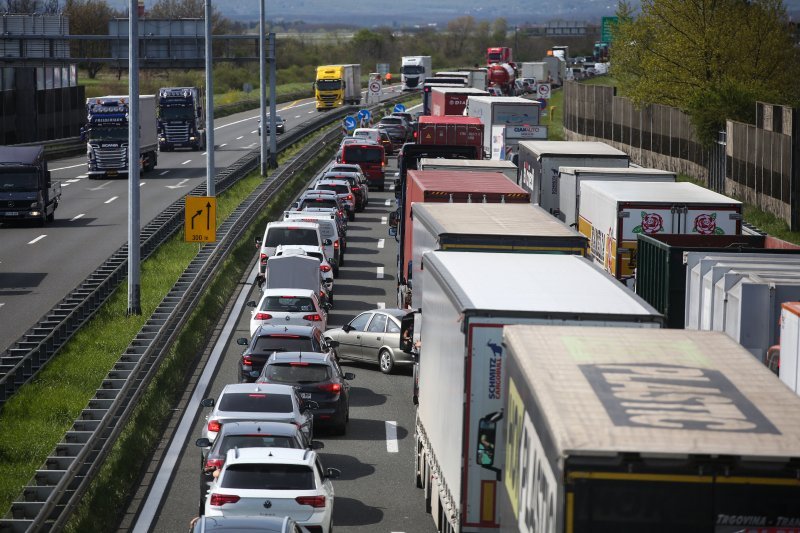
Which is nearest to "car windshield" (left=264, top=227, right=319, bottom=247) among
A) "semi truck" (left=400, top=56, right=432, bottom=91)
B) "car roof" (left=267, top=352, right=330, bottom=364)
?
"car roof" (left=267, top=352, right=330, bottom=364)

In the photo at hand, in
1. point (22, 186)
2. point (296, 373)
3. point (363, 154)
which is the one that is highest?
point (363, 154)

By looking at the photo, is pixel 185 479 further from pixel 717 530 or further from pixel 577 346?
pixel 717 530

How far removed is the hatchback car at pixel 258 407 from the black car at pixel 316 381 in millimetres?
1992

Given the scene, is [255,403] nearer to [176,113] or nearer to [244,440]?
[244,440]

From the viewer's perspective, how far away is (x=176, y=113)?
79.3m

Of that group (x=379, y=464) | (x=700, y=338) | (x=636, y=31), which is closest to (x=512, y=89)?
(x=636, y=31)

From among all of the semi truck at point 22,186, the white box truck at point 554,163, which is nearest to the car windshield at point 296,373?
the white box truck at point 554,163

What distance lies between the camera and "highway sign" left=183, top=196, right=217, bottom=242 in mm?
34719

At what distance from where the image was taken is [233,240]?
38.7 metres

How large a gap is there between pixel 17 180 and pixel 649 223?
92.0 ft

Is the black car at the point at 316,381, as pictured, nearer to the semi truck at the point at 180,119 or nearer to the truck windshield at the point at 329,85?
the semi truck at the point at 180,119

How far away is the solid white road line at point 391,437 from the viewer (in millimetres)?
20609

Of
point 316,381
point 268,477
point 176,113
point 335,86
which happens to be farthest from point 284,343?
point 335,86

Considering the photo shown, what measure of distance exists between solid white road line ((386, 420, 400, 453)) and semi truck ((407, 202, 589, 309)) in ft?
7.71
